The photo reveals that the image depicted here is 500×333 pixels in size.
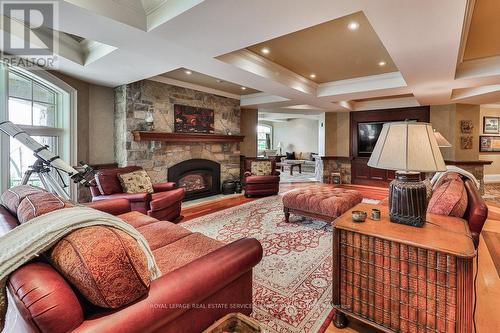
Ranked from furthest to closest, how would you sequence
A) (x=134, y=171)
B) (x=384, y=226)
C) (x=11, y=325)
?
1. (x=134, y=171)
2. (x=384, y=226)
3. (x=11, y=325)

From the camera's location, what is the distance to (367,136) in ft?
24.5

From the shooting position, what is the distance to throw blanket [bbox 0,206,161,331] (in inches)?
35.6

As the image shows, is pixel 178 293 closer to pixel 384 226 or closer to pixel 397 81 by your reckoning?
pixel 384 226

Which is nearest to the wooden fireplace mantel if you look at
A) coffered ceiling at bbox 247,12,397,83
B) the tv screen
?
coffered ceiling at bbox 247,12,397,83

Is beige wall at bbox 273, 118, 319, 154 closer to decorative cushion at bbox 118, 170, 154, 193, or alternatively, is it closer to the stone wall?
the stone wall

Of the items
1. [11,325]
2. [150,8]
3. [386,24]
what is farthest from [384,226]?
[150,8]

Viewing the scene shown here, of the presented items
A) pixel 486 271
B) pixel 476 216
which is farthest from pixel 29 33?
pixel 486 271

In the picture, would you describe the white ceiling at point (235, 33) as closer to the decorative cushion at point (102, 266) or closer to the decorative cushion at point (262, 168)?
the decorative cushion at point (102, 266)

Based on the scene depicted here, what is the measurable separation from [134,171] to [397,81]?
195 inches

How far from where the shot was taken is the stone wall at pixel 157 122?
4.42 meters

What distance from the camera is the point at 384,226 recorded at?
5.33 feet

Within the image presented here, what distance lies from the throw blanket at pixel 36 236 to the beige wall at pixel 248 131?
6.21 m

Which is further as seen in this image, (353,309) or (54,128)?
(54,128)

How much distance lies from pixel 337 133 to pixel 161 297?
7818 millimetres
